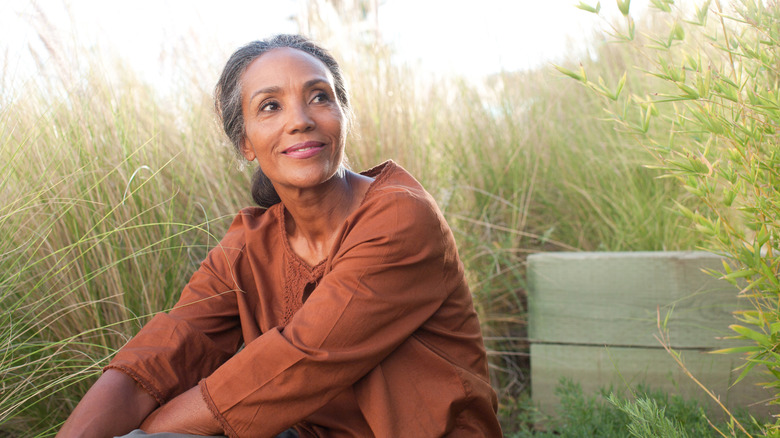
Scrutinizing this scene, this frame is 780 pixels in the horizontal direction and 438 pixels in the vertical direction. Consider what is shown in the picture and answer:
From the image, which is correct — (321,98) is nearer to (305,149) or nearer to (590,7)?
(305,149)

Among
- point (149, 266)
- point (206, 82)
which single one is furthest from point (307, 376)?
point (206, 82)

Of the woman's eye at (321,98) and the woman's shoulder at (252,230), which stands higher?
the woman's eye at (321,98)

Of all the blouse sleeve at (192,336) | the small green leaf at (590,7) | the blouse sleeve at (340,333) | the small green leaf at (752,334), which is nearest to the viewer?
the small green leaf at (752,334)

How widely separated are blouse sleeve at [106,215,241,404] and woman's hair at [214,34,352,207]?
0.14 meters

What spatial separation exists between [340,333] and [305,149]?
0.55m

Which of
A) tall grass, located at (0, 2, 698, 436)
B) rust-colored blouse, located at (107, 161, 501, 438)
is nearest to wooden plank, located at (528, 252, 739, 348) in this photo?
tall grass, located at (0, 2, 698, 436)

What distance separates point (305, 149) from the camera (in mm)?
1846

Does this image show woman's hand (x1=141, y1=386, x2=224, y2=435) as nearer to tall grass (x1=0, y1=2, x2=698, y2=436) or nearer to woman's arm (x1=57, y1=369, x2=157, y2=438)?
woman's arm (x1=57, y1=369, x2=157, y2=438)

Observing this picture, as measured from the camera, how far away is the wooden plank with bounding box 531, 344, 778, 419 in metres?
2.52

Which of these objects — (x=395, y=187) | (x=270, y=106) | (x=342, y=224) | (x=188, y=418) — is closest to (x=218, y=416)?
→ (x=188, y=418)

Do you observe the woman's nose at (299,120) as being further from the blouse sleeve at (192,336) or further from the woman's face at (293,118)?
the blouse sleeve at (192,336)

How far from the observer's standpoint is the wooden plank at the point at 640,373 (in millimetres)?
2518

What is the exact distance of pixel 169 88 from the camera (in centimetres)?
339

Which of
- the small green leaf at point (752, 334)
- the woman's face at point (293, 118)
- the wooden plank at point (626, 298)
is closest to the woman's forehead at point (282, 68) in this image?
the woman's face at point (293, 118)
